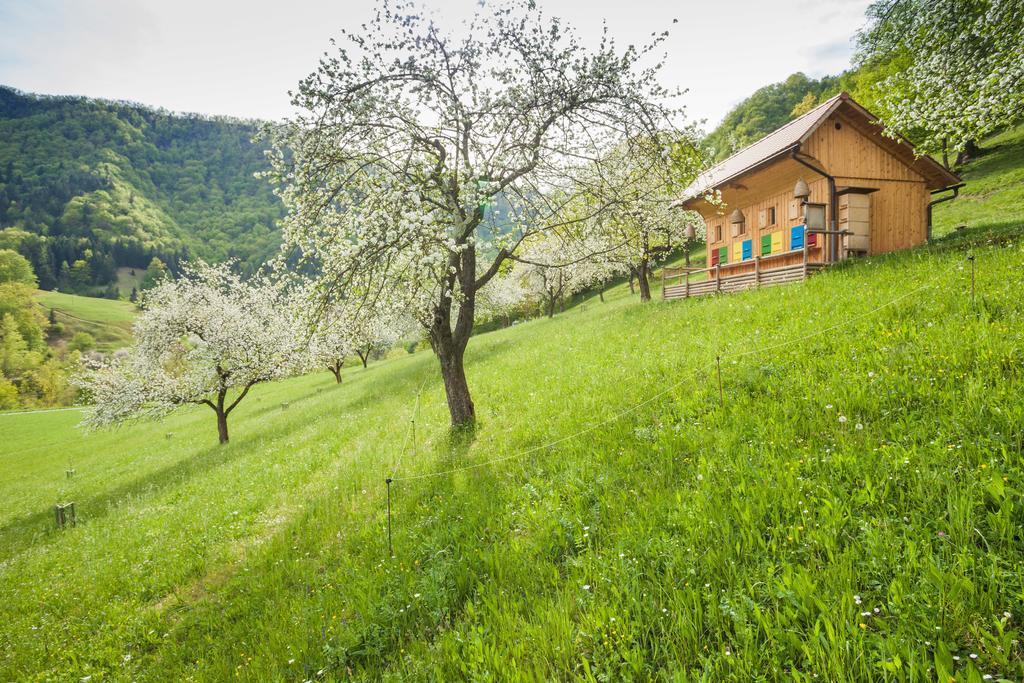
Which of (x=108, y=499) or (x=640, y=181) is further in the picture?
(x=108, y=499)

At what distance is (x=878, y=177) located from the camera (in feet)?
61.3

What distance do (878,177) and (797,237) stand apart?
201 inches

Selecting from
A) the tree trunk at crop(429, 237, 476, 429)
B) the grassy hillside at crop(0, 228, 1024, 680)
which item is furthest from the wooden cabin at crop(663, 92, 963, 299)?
the tree trunk at crop(429, 237, 476, 429)

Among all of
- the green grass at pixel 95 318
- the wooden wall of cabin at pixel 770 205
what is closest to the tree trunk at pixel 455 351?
the wooden wall of cabin at pixel 770 205

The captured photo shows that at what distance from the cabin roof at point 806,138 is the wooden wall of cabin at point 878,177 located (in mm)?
305

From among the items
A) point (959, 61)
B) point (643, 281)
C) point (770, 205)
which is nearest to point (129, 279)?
point (643, 281)

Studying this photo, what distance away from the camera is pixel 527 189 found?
10.5 m

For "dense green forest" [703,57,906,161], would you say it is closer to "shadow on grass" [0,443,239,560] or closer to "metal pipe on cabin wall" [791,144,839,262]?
"metal pipe on cabin wall" [791,144,839,262]

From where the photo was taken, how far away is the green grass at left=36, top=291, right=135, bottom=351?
363 feet

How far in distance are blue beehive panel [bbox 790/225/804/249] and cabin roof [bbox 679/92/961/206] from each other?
122 inches

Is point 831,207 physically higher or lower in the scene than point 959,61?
lower

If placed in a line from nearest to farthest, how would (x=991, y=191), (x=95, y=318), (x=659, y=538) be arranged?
(x=659, y=538) < (x=991, y=191) < (x=95, y=318)

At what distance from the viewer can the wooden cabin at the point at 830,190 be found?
17500 mm

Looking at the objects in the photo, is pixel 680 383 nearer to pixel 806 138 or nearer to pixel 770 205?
pixel 806 138
